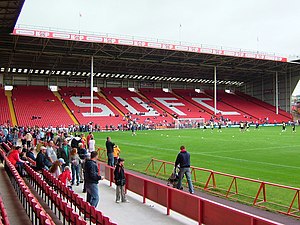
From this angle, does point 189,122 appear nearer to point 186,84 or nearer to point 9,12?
point 186,84

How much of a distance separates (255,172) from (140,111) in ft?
145

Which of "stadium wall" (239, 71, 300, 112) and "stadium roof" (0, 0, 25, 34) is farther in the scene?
"stadium wall" (239, 71, 300, 112)

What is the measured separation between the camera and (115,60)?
Answer: 2087 inches

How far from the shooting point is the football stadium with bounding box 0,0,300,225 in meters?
9.05

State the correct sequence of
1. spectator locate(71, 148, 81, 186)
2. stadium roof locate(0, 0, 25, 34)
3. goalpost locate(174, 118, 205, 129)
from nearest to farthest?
1. spectator locate(71, 148, 81, 186)
2. stadium roof locate(0, 0, 25, 34)
3. goalpost locate(174, 118, 205, 129)

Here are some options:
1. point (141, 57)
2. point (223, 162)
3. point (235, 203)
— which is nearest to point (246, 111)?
point (141, 57)

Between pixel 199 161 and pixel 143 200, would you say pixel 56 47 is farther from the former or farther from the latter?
pixel 143 200

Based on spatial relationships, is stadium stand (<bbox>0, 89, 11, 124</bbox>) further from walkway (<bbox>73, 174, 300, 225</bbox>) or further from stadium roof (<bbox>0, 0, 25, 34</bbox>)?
walkway (<bbox>73, 174, 300, 225</bbox>)

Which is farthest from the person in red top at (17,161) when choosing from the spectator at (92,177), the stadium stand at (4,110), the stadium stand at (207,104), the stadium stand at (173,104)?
the stadium stand at (207,104)

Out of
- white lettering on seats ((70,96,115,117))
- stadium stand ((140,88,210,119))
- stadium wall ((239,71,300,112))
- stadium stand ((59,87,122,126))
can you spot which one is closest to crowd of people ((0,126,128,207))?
stadium stand ((59,87,122,126))

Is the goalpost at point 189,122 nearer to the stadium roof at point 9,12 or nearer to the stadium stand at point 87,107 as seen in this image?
the stadium stand at point 87,107

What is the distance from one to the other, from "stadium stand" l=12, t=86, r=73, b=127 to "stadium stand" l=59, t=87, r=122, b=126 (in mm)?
1979

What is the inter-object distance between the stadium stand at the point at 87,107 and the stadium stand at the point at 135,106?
2085mm

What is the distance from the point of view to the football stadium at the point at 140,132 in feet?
29.7
